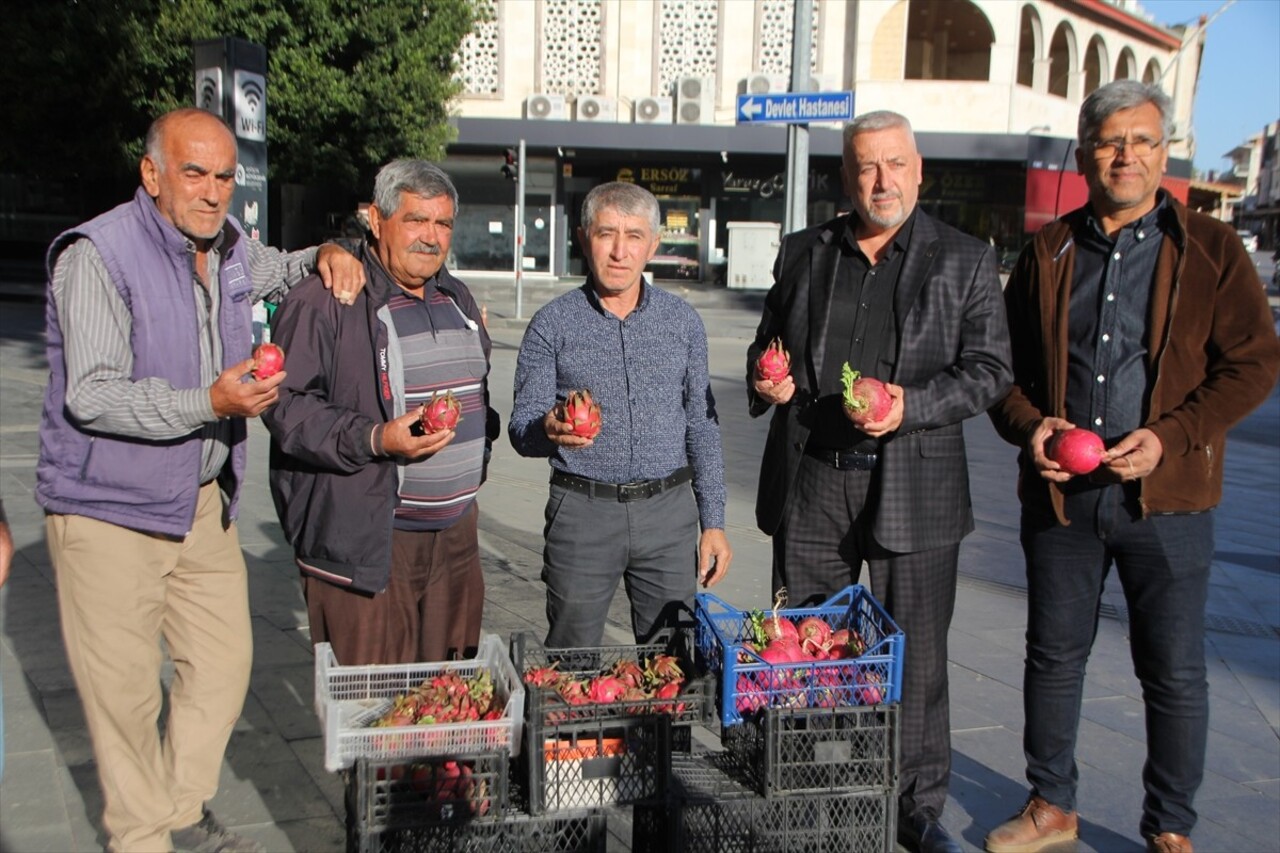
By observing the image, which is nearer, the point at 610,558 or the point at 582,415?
the point at 582,415

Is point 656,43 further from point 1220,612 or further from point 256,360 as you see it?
point 256,360

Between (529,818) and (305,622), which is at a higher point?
(529,818)

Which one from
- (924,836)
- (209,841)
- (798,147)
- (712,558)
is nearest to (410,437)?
(712,558)

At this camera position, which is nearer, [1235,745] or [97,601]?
[97,601]

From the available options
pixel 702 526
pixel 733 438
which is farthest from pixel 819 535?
pixel 733 438

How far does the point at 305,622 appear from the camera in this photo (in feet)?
18.5

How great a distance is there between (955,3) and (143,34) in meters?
22.9

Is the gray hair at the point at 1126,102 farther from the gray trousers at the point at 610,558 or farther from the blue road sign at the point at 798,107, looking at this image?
the blue road sign at the point at 798,107

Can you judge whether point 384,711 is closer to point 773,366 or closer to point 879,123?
point 773,366

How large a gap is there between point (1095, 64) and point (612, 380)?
3841cm

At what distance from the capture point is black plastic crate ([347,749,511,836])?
2633mm

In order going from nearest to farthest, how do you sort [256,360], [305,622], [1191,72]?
[256,360] < [305,622] < [1191,72]

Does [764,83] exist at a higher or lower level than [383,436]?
higher

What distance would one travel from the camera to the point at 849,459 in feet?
11.7
